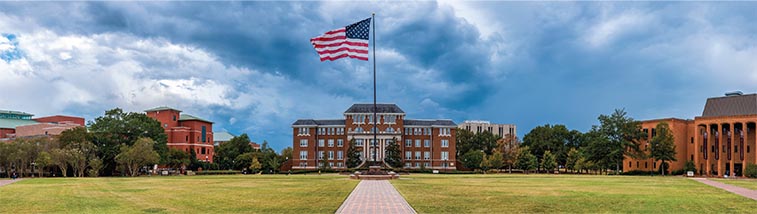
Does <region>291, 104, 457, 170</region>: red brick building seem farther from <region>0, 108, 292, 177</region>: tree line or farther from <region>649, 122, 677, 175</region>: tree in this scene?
<region>649, 122, 677, 175</region>: tree

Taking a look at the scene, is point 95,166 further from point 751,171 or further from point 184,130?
point 751,171

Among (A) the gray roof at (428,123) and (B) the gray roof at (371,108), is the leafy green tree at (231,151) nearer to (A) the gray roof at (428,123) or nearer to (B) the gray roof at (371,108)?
(B) the gray roof at (371,108)

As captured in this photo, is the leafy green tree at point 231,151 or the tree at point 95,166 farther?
the leafy green tree at point 231,151

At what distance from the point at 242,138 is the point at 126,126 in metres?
43.0

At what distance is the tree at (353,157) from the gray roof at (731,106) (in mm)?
54003

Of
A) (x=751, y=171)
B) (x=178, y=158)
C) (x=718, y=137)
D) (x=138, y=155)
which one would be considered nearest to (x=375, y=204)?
(x=138, y=155)

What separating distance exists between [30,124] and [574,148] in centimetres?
9949

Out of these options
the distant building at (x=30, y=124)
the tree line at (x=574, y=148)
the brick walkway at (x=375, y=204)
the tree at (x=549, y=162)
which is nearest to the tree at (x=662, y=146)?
the tree line at (x=574, y=148)

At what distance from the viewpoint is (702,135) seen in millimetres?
91500

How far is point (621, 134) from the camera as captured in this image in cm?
9294

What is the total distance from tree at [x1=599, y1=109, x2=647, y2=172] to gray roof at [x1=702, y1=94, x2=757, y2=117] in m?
10.9

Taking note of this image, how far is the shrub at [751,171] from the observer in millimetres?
75938

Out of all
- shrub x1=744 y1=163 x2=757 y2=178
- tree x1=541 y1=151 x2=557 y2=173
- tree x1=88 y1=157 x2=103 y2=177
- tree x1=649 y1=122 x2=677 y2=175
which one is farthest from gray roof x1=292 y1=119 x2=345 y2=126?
shrub x1=744 y1=163 x2=757 y2=178

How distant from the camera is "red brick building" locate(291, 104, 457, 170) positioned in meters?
116
